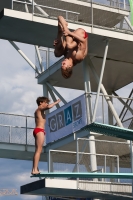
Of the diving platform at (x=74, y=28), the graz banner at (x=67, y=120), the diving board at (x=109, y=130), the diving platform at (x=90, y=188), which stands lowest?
the diving platform at (x=90, y=188)

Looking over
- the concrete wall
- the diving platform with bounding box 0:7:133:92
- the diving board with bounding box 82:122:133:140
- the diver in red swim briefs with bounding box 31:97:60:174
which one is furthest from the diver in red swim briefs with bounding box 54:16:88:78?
the concrete wall

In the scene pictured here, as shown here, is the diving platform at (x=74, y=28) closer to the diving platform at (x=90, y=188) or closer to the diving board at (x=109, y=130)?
the diving platform at (x=90, y=188)

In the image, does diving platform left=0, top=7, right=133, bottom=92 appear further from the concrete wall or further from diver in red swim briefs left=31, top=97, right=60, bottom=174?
diver in red swim briefs left=31, top=97, right=60, bottom=174

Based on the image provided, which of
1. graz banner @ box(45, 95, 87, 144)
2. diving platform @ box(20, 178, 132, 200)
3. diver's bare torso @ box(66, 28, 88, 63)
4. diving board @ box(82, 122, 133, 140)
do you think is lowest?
diving platform @ box(20, 178, 132, 200)

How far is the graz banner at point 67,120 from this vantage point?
88.9 ft

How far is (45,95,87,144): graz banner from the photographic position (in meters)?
27.1

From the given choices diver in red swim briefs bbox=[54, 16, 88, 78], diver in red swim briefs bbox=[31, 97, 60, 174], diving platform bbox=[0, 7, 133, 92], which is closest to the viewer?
diver in red swim briefs bbox=[54, 16, 88, 78]

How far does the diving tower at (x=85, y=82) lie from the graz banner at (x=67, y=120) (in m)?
0.05

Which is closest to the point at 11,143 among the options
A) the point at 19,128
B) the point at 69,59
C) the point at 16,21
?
the point at 19,128

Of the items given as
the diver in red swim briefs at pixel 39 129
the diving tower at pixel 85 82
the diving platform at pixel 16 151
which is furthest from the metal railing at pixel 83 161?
the diver in red swim briefs at pixel 39 129

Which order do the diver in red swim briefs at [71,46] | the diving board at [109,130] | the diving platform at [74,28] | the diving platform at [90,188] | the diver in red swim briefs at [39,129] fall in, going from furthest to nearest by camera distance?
1. the diving platform at [74,28]
2. the diving platform at [90,188]
3. the diver in red swim briefs at [39,129]
4. the diver in red swim briefs at [71,46]
5. the diving board at [109,130]

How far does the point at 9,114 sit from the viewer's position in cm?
3141

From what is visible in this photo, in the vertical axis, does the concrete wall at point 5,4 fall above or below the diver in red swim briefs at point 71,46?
above

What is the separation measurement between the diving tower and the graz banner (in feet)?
0.17
